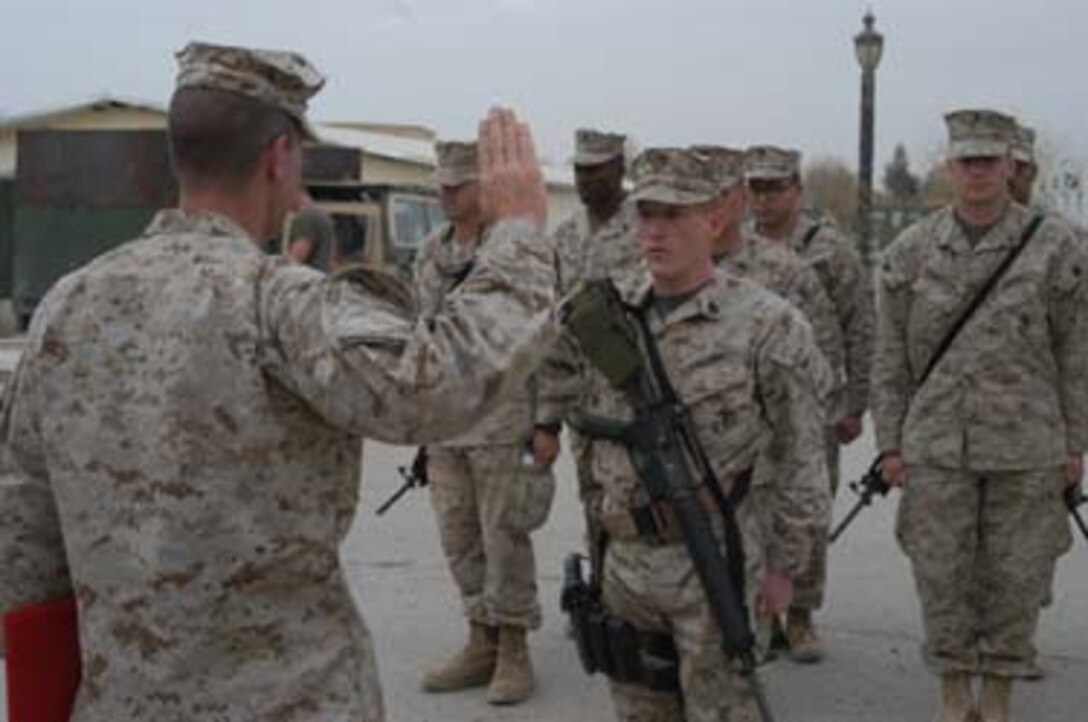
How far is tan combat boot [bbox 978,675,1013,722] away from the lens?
439 cm

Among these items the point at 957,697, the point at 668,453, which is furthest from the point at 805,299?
the point at 668,453

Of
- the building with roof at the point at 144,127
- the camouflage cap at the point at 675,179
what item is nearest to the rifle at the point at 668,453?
the camouflage cap at the point at 675,179

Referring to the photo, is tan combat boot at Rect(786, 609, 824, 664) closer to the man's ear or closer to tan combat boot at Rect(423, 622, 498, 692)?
tan combat boot at Rect(423, 622, 498, 692)

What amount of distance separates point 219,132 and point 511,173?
39 centimetres

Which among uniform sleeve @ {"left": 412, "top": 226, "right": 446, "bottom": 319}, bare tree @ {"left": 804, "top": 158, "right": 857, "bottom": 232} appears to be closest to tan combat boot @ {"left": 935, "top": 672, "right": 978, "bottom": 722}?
uniform sleeve @ {"left": 412, "top": 226, "right": 446, "bottom": 319}

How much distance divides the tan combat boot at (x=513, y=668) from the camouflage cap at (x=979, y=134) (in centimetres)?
208

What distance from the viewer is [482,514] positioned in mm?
4863

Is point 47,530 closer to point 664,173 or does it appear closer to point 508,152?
point 508,152

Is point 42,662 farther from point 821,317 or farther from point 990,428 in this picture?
point 821,317

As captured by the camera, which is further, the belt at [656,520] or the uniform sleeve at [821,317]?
the uniform sleeve at [821,317]

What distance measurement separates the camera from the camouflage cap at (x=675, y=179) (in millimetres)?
3324

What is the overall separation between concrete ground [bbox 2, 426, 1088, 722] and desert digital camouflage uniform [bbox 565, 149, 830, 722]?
149cm

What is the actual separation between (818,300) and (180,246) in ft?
12.2

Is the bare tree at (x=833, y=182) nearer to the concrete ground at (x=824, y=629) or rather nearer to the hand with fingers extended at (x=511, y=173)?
the concrete ground at (x=824, y=629)
